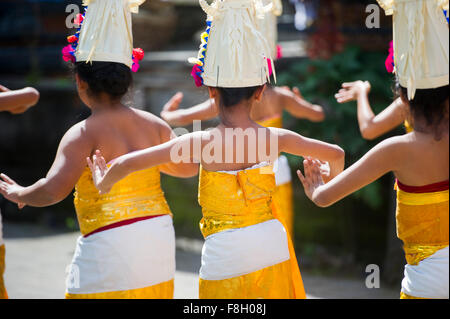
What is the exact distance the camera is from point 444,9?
220cm

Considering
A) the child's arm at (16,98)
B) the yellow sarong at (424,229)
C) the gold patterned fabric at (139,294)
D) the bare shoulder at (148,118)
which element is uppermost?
the child's arm at (16,98)

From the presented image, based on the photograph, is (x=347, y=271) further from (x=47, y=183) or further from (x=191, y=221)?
(x=47, y=183)

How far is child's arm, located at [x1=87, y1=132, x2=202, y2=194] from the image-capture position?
2367 millimetres

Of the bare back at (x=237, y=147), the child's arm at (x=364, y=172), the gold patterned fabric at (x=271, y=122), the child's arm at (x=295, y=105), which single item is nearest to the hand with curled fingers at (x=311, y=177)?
the child's arm at (x=364, y=172)

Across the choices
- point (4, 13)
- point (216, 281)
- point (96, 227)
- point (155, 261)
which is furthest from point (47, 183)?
point (4, 13)

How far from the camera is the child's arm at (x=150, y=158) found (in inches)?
93.2

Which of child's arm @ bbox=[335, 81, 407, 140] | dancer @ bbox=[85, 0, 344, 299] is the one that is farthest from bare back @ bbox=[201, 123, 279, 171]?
child's arm @ bbox=[335, 81, 407, 140]

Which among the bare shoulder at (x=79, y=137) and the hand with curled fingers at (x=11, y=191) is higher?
the bare shoulder at (x=79, y=137)

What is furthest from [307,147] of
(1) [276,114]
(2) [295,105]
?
(2) [295,105]

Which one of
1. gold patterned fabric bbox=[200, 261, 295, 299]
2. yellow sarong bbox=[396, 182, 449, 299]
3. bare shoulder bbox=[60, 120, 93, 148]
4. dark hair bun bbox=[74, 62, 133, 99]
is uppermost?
dark hair bun bbox=[74, 62, 133, 99]

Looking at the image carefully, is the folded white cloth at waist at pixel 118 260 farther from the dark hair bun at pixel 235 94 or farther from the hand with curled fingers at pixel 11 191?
the dark hair bun at pixel 235 94

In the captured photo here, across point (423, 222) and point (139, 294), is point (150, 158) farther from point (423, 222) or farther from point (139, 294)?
point (423, 222)

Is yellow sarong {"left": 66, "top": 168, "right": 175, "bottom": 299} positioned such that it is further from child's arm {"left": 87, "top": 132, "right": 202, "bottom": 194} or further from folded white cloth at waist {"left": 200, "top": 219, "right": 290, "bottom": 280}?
folded white cloth at waist {"left": 200, "top": 219, "right": 290, "bottom": 280}

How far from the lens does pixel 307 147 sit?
2.46m
